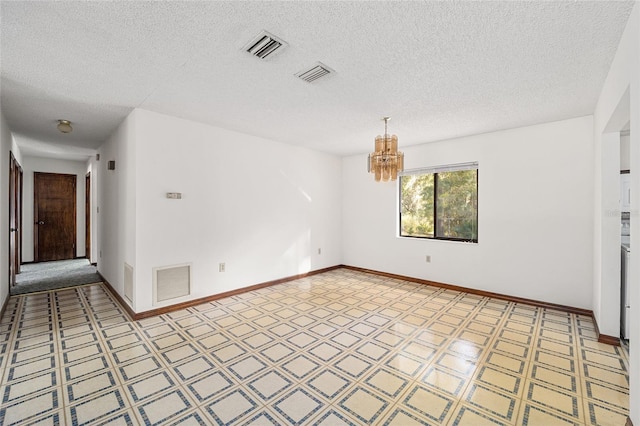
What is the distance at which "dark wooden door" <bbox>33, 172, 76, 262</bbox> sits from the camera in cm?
663

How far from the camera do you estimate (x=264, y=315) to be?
3504 mm

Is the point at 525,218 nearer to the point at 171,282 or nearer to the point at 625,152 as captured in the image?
the point at 625,152

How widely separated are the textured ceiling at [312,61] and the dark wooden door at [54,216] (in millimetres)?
3945

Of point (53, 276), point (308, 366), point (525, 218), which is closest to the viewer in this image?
point (308, 366)

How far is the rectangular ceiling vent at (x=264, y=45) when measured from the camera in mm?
1934

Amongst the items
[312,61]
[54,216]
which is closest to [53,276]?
[54,216]

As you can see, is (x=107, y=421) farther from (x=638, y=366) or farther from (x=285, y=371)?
(x=638, y=366)

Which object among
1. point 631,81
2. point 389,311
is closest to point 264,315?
point 389,311

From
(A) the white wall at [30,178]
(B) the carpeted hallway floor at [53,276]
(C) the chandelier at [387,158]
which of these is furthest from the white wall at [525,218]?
(A) the white wall at [30,178]

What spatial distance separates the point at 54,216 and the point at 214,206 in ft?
18.1

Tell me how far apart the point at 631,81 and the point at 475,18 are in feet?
3.22

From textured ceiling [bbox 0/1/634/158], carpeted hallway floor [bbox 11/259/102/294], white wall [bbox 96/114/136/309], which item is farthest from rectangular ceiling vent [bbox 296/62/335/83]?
carpeted hallway floor [bbox 11/259/102/294]

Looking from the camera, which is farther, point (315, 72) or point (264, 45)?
point (315, 72)

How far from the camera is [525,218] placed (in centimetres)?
394
